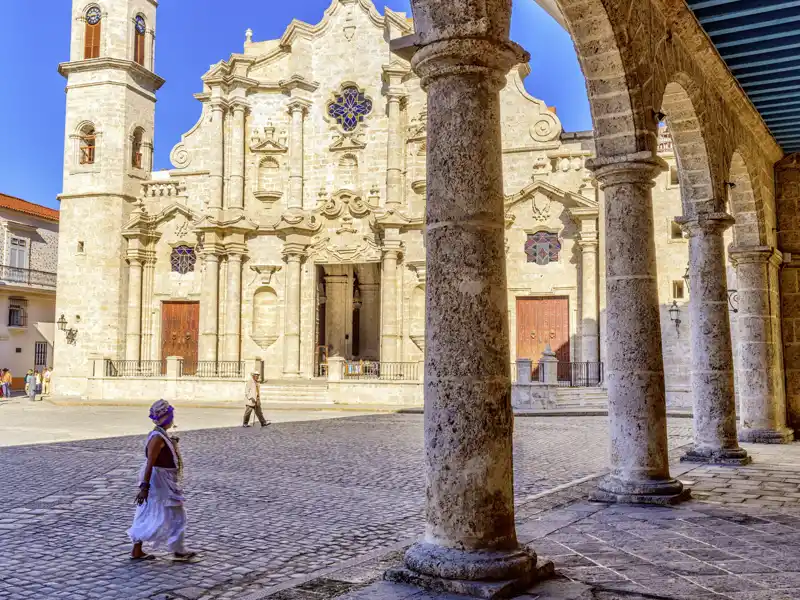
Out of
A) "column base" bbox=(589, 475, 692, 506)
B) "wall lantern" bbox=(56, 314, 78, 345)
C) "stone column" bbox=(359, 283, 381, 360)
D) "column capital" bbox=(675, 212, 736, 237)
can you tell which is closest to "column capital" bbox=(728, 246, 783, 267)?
"column capital" bbox=(675, 212, 736, 237)

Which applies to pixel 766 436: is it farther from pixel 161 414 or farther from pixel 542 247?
pixel 542 247

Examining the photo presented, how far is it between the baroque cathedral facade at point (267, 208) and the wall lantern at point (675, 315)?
305 cm

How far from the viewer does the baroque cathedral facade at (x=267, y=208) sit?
80.7 feet

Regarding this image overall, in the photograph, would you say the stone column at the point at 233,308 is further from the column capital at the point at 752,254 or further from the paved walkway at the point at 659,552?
the paved walkway at the point at 659,552

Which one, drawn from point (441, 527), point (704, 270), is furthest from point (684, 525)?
point (704, 270)

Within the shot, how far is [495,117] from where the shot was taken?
446 cm

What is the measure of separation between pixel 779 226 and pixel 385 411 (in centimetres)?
1172

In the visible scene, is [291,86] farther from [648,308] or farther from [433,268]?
[433,268]

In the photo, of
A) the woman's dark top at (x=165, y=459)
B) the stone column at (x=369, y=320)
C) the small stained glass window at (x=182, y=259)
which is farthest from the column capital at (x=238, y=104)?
the woman's dark top at (x=165, y=459)

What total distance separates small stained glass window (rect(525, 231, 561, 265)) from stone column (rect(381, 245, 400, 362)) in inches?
174

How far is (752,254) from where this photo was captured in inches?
452

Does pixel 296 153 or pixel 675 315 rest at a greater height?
pixel 296 153

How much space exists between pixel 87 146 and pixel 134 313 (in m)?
6.37

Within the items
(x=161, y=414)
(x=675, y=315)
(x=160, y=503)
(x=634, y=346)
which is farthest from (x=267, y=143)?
(x=160, y=503)
